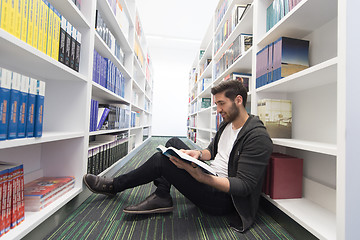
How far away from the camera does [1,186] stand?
593 millimetres

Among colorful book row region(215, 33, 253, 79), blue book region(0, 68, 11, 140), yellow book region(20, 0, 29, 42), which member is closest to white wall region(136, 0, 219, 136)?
colorful book row region(215, 33, 253, 79)

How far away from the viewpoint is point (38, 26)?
73 centimetres

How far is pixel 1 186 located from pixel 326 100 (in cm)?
160

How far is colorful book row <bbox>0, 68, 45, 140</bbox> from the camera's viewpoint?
0.56 meters

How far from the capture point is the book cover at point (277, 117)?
3.58 feet

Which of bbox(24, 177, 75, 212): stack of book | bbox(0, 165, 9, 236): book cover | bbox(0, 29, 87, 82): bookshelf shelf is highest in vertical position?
bbox(0, 29, 87, 82): bookshelf shelf

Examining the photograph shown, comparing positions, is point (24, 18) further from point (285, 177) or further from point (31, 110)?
point (285, 177)

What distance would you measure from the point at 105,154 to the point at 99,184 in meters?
0.42

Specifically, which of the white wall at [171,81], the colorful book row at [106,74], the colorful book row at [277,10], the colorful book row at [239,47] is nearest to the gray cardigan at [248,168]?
the colorful book row at [277,10]

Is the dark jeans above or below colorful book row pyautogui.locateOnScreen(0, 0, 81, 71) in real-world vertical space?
below

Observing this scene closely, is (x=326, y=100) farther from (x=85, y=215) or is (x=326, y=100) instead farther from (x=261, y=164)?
(x=85, y=215)

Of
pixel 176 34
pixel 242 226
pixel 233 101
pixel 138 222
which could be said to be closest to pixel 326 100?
pixel 233 101

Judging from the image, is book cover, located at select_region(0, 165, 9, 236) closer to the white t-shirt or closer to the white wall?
the white t-shirt

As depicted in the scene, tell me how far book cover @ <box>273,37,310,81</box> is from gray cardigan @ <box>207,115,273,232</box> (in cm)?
37
